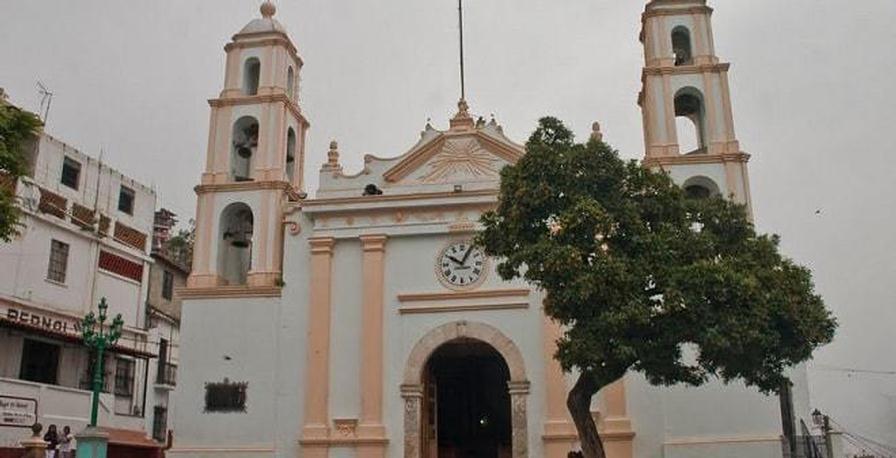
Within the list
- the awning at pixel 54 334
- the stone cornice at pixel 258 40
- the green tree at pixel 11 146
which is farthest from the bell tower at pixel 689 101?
the awning at pixel 54 334

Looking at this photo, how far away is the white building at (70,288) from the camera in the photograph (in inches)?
927

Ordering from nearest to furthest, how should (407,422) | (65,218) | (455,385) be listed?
1. (407,422)
2. (455,385)
3. (65,218)

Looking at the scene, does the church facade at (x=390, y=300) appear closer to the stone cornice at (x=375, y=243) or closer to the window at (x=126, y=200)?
the stone cornice at (x=375, y=243)

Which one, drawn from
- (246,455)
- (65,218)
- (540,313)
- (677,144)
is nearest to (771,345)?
(540,313)

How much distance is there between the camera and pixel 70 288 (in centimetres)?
2567

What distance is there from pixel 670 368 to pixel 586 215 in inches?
110

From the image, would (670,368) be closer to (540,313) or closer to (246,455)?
(540,313)

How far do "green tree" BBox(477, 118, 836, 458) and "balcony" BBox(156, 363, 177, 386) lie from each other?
19.0 m

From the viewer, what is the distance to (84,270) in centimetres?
2631

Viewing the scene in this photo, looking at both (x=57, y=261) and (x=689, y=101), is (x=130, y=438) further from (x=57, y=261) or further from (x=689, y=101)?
(x=689, y=101)

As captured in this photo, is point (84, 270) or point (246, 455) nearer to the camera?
point (246, 455)

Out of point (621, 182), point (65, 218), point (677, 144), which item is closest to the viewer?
point (621, 182)

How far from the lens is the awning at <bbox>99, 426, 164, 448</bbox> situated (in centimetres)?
2431

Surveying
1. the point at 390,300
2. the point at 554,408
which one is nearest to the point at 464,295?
the point at 390,300
